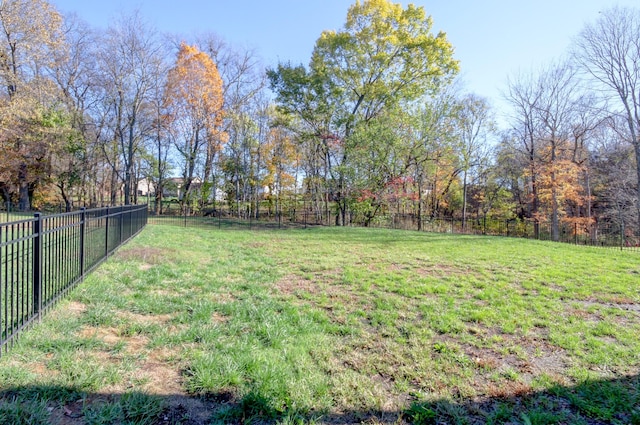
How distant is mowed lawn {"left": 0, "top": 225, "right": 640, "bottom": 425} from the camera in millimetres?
2068

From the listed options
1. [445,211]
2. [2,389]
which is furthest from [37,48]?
[445,211]

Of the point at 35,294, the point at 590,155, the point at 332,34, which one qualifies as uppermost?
the point at 332,34

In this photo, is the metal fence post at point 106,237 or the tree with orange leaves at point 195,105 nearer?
the metal fence post at point 106,237

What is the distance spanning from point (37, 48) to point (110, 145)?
358 inches

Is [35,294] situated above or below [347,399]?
above

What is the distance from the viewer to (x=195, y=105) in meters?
23.3

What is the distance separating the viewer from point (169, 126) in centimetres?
2436

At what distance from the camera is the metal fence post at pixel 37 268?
2982mm

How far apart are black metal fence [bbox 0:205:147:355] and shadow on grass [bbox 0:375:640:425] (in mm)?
822

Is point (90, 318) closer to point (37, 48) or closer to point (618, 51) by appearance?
point (37, 48)

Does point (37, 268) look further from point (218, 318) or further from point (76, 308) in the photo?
point (218, 318)

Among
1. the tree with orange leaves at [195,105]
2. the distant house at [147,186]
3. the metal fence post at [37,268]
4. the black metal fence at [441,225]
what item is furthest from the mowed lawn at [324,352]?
the distant house at [147,186]

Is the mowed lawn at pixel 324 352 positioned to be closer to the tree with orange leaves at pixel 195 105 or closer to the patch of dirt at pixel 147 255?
the patch of dirt at pixel 147 255

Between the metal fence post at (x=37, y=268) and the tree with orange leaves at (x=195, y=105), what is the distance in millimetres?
22249
